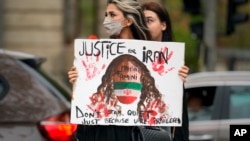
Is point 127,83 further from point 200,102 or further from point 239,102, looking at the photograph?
point 200,102

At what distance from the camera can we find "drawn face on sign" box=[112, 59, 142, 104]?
224 inches

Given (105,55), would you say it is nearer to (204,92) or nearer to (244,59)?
(204,92)

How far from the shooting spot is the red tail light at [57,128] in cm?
729

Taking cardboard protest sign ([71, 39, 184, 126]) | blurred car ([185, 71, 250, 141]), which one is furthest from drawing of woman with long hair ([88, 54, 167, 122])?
blurred car ([185, 71, 250, 141])

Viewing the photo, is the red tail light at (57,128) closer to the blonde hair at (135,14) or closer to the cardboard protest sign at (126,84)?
the cardboard protest sign at (126,84)

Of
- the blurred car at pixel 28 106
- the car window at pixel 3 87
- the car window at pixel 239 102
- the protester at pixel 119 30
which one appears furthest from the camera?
the car window at pixel 239 102

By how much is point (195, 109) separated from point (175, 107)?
4.09 m

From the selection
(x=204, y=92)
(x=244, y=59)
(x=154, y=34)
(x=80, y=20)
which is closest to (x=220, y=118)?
(x=204, y=92)

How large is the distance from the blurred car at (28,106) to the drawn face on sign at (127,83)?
5.47 feet

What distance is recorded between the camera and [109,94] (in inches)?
224

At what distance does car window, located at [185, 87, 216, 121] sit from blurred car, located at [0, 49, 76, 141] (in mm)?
2385

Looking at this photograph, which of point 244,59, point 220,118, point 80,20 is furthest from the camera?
point 244,59

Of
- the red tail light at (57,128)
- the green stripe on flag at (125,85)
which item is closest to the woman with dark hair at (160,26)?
the green stripe on flag at (125,85)

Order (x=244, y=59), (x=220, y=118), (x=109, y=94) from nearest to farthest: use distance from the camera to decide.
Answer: (x=109, y=94) → (x=220, y=118) → (x=244, y=59)
